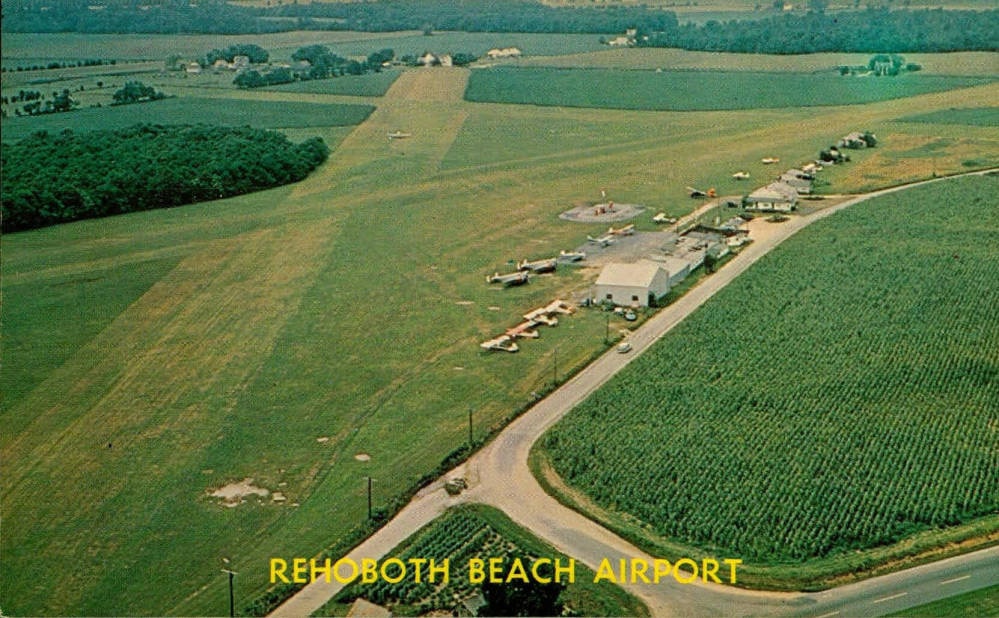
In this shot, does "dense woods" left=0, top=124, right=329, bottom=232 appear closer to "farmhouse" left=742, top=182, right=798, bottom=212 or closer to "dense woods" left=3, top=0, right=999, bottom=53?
"dense woods" left=3, top=0, right=999, bottom=53

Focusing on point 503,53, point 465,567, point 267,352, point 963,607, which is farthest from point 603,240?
point 503,53

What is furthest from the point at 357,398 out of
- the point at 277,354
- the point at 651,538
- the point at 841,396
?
the point at 841,396

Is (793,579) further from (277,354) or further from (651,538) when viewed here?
(277,354)

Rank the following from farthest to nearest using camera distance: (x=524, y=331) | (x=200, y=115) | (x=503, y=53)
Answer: (x=503, y=53) → (x=200, y=115) → (x=524, y=331)

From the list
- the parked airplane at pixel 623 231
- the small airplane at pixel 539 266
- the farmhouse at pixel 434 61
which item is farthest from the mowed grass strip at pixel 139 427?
the farmhouse at pixel 434 61

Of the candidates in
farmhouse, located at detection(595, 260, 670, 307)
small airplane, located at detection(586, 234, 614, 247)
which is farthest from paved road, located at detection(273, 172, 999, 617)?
small airplane, located at detection(586, 234, 614, 247)

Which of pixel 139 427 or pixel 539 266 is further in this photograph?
pixel 539 266

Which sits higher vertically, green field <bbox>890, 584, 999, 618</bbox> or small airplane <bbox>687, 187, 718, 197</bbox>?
small airplane <bbox>687, 187, 718, 197</bbox>

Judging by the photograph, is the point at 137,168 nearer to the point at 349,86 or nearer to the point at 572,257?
the point at 572,257
